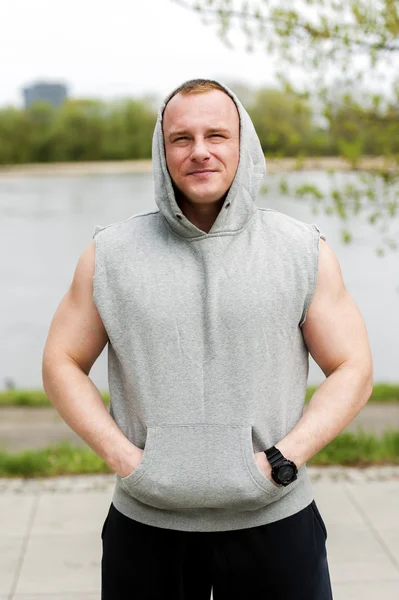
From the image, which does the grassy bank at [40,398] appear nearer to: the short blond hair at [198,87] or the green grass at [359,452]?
the green grass at [359,452]

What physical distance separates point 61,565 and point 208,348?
6.51 ft

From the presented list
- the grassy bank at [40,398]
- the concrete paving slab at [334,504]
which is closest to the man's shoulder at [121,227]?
the concrete paving slab at [334,504]

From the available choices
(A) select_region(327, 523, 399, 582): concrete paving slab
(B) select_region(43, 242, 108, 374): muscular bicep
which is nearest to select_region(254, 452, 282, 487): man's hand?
(B) select_region(43, 242, 108, 374): muscular bicep

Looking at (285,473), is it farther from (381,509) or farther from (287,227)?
(381,509)

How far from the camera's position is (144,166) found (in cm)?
3456

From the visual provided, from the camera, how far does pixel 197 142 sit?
1.72 metres

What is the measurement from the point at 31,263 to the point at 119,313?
22821mm

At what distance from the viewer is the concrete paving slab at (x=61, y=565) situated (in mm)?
3188

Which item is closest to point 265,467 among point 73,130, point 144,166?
point 144,166

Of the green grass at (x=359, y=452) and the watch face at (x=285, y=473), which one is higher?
the watch face at (x=285, y=473)

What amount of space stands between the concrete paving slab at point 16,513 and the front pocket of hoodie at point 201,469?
2173 mm

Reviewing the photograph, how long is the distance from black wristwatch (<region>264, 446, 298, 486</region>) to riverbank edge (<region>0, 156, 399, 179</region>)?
373 centimetres

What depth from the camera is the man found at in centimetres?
170

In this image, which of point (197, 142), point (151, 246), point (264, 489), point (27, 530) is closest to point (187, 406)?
point (264, 489)
